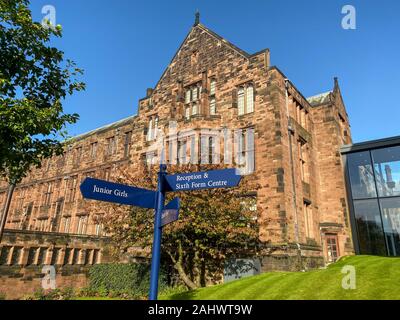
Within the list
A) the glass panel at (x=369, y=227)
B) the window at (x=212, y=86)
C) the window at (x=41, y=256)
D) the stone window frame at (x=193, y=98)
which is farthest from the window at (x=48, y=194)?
the glass panel at (x=369, y=227)

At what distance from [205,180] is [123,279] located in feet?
53.3

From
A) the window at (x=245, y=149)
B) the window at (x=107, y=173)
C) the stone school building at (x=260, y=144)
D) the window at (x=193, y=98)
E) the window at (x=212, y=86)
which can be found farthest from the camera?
the window at (x=107, y=173)

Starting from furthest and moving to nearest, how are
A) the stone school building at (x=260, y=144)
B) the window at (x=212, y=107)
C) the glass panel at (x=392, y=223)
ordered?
the window at (x=212, y=107)
the glass panel at (x=392, y=223)
the stone school building at (x=260, y=144)

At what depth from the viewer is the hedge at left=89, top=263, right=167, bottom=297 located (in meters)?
18.7

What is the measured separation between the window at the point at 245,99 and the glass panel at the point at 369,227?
9540 millimetres

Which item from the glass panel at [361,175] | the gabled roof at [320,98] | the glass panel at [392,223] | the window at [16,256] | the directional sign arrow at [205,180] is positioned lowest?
the window at [16,256]

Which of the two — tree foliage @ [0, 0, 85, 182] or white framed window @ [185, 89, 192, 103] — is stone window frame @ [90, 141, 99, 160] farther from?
tree foliage @ [0, 0, 85, 182]

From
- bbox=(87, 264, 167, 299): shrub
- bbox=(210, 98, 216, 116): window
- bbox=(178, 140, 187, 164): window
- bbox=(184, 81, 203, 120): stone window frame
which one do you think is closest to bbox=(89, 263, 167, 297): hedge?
bbox=(87, 264, 167, 299): shrub

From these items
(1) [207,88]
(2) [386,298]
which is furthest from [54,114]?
(1) [207,88]

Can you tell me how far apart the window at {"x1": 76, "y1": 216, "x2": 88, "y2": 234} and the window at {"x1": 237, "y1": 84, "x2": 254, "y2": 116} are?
61.0 ft

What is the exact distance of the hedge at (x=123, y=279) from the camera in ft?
61.3

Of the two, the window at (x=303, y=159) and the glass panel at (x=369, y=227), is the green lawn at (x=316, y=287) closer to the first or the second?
the glass panel at (x=369, y=227)

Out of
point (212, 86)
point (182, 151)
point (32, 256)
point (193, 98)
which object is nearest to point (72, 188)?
point (32, 256)

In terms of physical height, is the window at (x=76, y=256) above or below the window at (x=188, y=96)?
below
